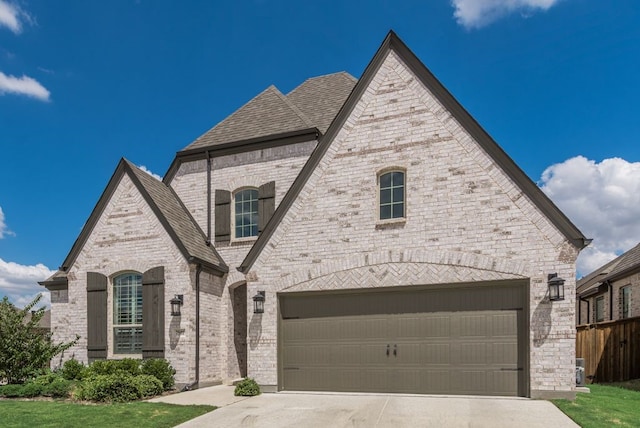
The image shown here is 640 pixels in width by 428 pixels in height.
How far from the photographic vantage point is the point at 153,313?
13281mm

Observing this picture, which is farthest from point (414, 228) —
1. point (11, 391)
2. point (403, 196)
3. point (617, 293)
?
point (617, 293)

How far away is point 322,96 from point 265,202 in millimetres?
5130

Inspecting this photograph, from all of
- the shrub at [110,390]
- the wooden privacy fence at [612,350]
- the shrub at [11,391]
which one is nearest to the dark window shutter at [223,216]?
the shrub at [110,390]

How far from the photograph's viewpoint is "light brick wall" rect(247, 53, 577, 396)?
9.92 meters

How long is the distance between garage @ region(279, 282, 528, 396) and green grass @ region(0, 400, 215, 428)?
3045 millimetres

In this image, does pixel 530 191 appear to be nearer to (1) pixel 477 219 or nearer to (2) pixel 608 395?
(1) pixel 477 219

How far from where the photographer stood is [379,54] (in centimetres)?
1191

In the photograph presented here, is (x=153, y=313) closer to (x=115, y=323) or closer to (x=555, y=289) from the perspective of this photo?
(x=115, y=323)

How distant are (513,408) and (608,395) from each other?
13.5 ft

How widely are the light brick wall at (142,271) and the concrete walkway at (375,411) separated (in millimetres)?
2300

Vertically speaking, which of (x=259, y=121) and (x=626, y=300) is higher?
(x=259, y=121)

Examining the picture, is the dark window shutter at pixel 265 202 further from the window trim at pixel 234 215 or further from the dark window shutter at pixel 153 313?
the dark window shutter at pixel 153 313

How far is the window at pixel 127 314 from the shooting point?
13.7 metres

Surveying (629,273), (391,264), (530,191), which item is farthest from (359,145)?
(629,273)
